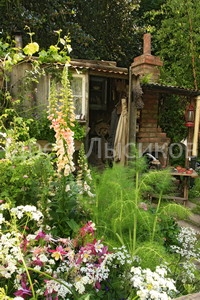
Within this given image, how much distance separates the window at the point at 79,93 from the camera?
6477 mm

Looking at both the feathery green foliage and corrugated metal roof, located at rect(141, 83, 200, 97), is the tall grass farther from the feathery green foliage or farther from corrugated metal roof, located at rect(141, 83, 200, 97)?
corrugated metal roof, located at rect(141, 83, 200, 97)

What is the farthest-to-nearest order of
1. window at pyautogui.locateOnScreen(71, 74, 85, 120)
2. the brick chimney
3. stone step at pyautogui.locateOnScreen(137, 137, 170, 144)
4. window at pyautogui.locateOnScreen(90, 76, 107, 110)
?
window at pyautogui.locateOnScreen(90, 76, 107, 110) < the brick chimney < stone step at pyautogui.locateOnScreen(137, 137, 170, 144) < window at pyautogui.locateOnScreen(71, 74, 85, 120)

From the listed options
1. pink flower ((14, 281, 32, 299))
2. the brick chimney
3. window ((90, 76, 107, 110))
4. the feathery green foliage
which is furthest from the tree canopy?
pink flower ((14, 281, 32, 299))

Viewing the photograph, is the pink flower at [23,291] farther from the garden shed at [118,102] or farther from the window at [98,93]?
the window at [98,93]

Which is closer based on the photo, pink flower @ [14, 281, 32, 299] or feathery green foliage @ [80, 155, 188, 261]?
pink flower @ [14, 281, 32, 299]

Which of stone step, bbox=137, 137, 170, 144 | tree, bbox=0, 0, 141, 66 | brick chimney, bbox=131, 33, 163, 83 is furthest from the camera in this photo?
tree, bbox=0, 0, 141, 66

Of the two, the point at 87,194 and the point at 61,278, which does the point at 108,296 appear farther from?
the point at 87,194

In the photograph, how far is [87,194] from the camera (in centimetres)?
281

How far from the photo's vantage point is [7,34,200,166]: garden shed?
616cm

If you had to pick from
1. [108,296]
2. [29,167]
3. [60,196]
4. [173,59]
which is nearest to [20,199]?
[29,167]

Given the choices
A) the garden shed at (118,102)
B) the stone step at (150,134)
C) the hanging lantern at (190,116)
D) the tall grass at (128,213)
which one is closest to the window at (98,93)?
the garden shed at (118,102)

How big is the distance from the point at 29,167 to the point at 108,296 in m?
1.29

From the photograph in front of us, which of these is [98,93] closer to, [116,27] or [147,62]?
[147,62]

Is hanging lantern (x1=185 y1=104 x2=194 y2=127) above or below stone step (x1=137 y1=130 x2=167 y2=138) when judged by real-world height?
above
